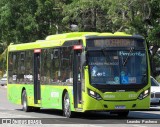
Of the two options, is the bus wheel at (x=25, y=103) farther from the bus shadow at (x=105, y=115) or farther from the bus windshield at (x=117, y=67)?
the bus windshield at (x=117, y=67)

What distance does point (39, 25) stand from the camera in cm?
4962

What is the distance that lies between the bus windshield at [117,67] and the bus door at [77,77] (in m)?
0.66

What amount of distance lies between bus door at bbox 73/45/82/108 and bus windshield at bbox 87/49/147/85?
2.18 feet

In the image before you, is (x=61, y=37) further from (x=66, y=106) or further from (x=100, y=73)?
(x=100, y=73)

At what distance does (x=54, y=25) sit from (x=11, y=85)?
2308 centimetres

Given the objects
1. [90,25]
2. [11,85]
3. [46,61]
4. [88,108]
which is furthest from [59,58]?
[90,25]

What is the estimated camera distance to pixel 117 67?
797 inches

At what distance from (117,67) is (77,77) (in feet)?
4.87

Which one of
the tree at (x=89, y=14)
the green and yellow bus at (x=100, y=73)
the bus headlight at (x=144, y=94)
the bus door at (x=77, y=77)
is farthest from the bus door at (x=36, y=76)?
the tree at (x=89, y=14)

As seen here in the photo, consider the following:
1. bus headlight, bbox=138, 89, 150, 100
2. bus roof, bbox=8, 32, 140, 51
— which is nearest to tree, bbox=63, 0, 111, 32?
bus roof, bbox=8, 32, 140, 51

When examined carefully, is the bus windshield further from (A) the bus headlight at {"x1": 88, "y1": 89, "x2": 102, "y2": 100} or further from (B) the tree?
(B) the tree

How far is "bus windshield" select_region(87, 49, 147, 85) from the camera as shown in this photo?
65.8 ft

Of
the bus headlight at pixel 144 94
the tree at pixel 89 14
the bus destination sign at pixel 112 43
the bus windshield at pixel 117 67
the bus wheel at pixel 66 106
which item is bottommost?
the bus wheel at pixel 66 106

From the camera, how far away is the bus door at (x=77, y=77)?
809 inches
